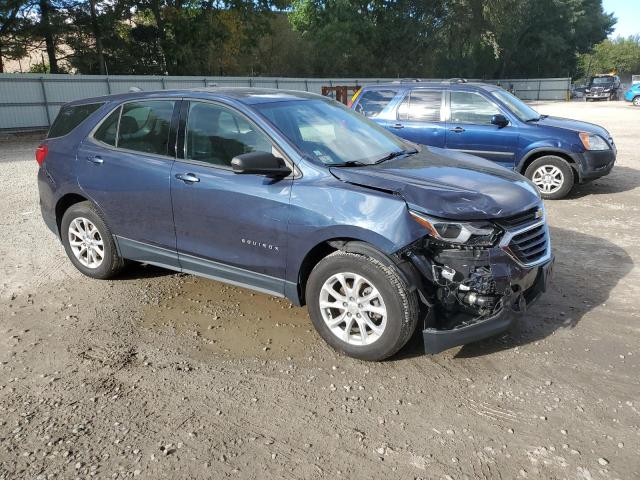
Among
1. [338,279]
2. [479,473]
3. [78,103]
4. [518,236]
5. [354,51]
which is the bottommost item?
[479,473]

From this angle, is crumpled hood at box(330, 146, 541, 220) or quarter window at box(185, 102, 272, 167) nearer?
crumpled hood at box(330, 146, 541, 220)

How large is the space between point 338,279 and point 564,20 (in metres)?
61.8

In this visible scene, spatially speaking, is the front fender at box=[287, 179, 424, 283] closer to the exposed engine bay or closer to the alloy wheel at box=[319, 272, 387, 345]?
the exposed engine bay

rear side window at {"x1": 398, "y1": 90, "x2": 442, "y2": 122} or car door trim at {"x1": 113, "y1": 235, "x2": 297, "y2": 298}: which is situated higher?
rear side window at {"x1": 398, "y1": 90, "x2": 442, "y2": 122}

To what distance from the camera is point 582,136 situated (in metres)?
8.19

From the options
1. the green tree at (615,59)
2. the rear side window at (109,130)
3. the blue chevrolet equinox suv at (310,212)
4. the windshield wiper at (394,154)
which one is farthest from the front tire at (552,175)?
the green tree at (615,59)

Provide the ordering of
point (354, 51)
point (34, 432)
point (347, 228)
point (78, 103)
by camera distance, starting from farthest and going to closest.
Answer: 1. point (354, 51)
2. point (78, 103)
3. point (347, 228)
4. point (34, 432)

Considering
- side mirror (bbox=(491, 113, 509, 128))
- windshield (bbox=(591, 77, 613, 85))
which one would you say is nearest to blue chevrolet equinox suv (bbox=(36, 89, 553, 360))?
side mirror (bbox=(491, 113, 509, 128))

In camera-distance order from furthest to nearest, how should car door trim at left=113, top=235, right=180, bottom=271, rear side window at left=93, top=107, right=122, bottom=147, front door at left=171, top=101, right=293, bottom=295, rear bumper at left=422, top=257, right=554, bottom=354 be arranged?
rear side window at left=93, top=107, right=122, bottom=147 < car door trim at left=113, top=235, right=180, bottom=271 < front door at left=171, top=101, right=293, bottom=295 < rear bumper at left=422, top=257, right=554, bottom=354

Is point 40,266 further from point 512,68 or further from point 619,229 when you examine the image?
point 512,68

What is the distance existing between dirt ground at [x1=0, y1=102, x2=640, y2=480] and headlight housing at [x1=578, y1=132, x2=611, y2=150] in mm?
3756

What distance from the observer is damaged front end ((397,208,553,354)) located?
3.30m

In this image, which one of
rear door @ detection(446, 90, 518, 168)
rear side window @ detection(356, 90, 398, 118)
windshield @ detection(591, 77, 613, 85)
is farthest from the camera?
windshield @ detection(591, 77, 613, 85)

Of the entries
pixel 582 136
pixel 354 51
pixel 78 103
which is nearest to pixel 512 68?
pixel 354 51
